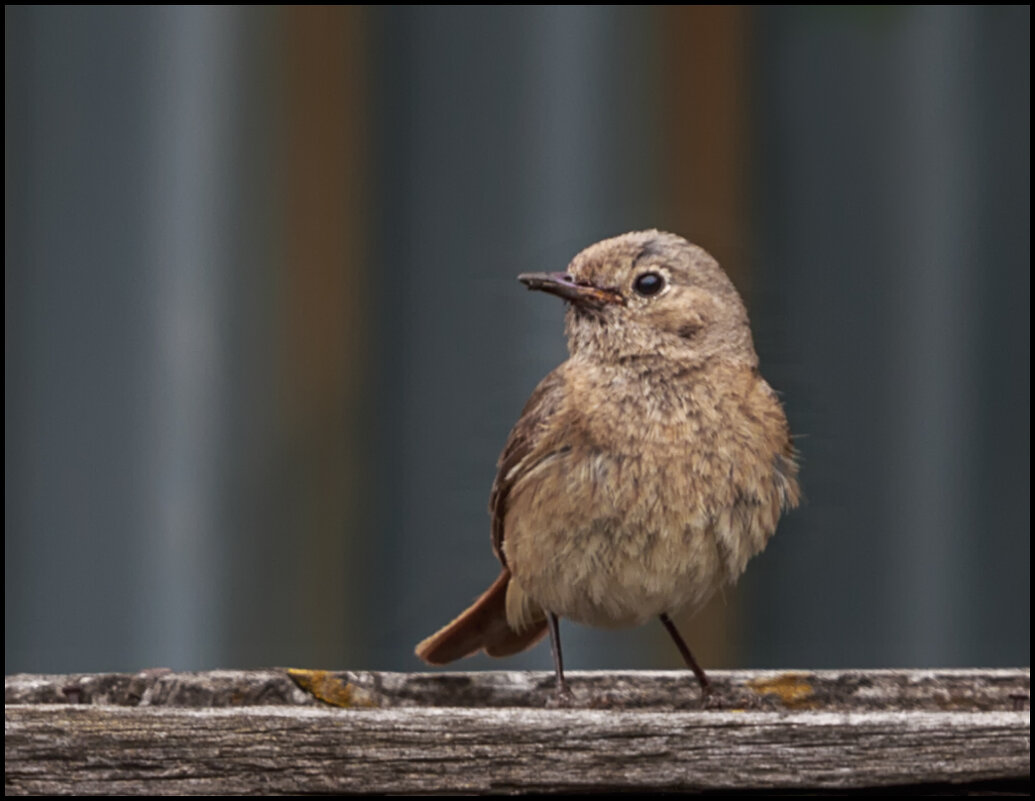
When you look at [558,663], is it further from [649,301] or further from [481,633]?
[649,301]

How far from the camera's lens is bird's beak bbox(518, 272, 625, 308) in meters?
2.64

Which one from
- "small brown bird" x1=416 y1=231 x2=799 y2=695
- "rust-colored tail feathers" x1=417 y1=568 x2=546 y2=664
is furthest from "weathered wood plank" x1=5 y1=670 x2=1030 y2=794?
"rust-colored tail feathers" x1=417 y1=568 x2=546 y2=664

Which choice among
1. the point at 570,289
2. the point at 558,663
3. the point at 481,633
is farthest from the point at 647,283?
the point at 481,633

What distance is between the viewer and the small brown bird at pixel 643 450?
2658 millimetres

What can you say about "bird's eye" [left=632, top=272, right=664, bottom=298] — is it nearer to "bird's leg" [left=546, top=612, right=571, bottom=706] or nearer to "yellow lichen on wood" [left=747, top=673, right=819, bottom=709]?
"bird's leg" [left=546, top=612, right=571, bottom=706]

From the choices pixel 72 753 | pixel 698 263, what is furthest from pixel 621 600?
pixel 72 753

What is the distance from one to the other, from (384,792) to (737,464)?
0.88 m

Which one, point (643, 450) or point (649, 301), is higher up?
point (649, 301)

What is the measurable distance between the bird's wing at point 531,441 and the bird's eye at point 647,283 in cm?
21

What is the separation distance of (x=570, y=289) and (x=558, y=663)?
655mm

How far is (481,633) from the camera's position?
313cm

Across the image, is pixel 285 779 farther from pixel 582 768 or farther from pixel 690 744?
pixel 690 744

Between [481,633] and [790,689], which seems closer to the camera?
[790,689]

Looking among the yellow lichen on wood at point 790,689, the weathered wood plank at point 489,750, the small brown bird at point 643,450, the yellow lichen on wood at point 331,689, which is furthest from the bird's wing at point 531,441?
the weathered wood plank at point 489,750
